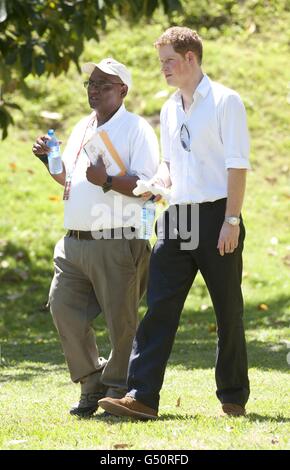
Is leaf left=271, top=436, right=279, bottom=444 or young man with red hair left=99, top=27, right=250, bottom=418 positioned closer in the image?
leaf left=271, top=436, right=279, bottom=444

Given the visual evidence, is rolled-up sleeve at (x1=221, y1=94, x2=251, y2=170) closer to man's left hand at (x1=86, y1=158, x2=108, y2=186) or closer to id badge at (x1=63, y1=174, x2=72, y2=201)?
man's left hand at (x1=86, y1=158, x2=108, y2=186)

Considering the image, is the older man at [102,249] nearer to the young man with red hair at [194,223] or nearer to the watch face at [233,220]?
the young man with red hair at [194,223]

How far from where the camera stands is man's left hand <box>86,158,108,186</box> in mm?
6547

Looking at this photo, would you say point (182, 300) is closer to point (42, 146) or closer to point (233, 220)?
point (233, 220)

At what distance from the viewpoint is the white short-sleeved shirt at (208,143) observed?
20.2 feet

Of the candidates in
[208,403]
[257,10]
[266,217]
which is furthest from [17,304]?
[257,10]

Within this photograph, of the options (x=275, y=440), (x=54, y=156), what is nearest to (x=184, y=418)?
(x=275, y=440)

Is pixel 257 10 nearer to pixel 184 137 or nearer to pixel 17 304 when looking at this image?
pixel 17 304

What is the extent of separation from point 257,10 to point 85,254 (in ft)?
45.8

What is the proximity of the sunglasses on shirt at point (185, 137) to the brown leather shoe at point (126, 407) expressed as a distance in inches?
55.6

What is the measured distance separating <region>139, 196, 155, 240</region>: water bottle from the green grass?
106cm

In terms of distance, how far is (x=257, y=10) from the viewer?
65.3 ft

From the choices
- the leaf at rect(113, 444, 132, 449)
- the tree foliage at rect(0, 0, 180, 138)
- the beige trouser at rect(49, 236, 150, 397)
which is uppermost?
the tree foliage at rect(0, 0, 180, 138)

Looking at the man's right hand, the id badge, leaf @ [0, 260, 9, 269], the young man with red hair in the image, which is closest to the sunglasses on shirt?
the young man with red hair
